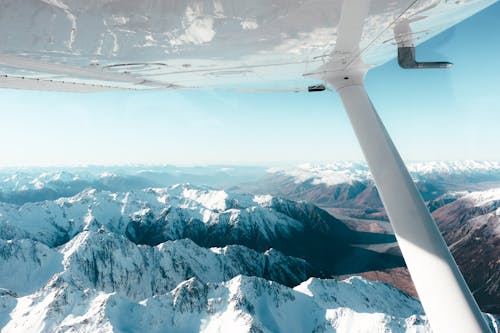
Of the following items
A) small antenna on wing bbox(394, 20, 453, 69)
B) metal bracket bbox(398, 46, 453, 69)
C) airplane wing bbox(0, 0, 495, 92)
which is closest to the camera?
airplane wing bbox(0, 0, 495, 92)

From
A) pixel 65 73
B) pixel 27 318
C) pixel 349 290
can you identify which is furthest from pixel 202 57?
pixel 27 318

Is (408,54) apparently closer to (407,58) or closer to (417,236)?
(407,58)

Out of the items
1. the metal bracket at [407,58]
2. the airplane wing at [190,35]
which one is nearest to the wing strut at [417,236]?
the metal bracket at [407,58]

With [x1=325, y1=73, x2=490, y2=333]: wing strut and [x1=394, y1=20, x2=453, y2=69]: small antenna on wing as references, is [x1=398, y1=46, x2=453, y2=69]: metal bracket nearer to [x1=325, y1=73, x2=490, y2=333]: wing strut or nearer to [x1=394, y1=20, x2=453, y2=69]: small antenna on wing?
[x1=394, y1=20, x2=453, y2=69]: small antenna on wing

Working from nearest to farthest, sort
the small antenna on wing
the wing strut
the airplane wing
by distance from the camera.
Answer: the airplane wing < the wing strut < the small antenna on wing

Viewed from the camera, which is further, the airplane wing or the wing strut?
the wing strut

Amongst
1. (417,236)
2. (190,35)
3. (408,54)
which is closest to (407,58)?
(408,54)

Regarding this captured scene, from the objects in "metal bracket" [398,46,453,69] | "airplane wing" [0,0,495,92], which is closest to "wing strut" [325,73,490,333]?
"metal bracket" [398,46,453,69]

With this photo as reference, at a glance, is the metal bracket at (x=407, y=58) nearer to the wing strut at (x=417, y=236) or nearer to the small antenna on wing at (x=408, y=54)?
the small antenna on wing at (x=408, y=54)
